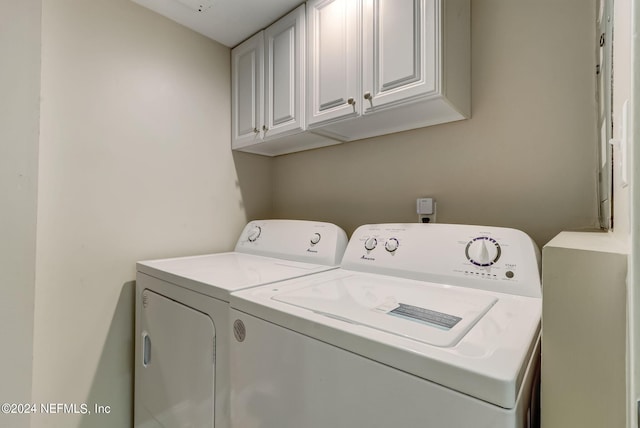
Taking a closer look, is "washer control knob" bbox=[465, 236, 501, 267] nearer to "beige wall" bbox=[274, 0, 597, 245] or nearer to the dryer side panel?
"beige wall" bbox=[274, 0, 597, 245]

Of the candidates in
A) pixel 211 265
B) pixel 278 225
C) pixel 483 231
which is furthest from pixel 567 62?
pixel 211 265

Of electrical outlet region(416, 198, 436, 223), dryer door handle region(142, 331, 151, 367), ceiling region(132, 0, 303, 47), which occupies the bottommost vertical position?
dryer door handle region(142, 331, 151, 367)

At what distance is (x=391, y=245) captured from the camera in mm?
1200

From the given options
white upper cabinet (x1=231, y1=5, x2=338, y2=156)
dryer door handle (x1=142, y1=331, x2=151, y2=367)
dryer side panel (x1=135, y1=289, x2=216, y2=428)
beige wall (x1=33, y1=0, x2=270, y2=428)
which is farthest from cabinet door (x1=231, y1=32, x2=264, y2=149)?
dryer door handle (x1=142, y1=331, x2=151, y2=367)

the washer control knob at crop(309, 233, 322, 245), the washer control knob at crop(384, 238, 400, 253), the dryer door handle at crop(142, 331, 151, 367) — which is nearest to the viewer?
the washer control knob at crop(384, 238, 400, 253)

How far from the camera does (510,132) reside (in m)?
1.21

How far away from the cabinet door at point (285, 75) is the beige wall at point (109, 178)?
1.36 feet

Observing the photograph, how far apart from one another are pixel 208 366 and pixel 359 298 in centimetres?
56

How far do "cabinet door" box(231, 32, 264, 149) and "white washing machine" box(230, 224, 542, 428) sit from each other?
1.02 meters

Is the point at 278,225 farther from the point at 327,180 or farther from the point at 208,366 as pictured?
the point at 208,366

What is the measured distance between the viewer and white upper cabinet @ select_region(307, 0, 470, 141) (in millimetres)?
1068

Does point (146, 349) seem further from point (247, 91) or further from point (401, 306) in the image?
point (247, 91)

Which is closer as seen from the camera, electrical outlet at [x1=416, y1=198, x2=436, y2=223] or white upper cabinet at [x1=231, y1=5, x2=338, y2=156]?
electrical outlet at [x1=416, y1=198, x2=436, y2=223]

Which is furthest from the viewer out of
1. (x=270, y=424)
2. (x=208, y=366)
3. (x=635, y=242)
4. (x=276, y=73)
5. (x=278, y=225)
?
(x=278, y=225)
